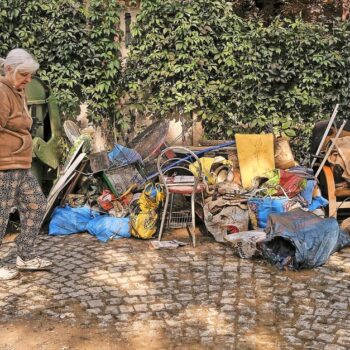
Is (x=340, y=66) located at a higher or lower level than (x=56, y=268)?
higher

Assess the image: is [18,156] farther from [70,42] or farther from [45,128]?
[70,42]

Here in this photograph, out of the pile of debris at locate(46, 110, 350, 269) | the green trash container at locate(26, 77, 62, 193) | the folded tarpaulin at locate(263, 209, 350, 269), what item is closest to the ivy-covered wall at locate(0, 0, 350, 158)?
the green trash container at locate(26, 77, 62, 193)

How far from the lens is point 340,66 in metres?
8.02

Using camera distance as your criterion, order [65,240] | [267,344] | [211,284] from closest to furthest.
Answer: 1. [267,344]
2. [211,284]
3. [65,240]

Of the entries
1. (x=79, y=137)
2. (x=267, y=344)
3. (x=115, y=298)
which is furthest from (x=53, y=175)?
(x=267, y=344)

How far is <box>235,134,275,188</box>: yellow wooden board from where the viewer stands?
7.00m

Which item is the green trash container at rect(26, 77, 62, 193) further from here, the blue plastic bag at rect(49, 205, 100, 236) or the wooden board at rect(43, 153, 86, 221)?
the blue plastic bag at rect(49, 205, 100, 236)

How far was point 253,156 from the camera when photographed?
7.05 metres

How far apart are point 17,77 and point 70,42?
3.10 metres

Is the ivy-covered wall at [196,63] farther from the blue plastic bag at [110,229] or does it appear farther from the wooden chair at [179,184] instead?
the blue plastic bag at [110,229]

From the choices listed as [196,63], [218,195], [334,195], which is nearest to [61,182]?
[218,195]

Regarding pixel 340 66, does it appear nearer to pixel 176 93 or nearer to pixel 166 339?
pixel 176 93

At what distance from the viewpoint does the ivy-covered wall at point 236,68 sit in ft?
26.1

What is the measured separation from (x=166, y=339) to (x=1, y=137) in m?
2.25
